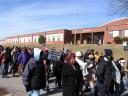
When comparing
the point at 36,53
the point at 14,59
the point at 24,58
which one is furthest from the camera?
the point at 14,59

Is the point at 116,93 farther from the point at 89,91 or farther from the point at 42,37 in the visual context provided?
the point at 42,37

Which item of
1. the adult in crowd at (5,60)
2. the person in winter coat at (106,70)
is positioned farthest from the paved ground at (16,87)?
the person in winter coat at (106,70)

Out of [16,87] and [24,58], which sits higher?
[24,58]

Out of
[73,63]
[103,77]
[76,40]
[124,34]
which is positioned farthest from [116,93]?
[76,40]

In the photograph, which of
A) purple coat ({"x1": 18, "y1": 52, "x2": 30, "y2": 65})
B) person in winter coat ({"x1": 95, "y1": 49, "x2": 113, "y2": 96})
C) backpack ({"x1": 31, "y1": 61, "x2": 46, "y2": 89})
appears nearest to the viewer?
backpack ({"x1": 31, "y1": 61, "x2": 46, "y2": 89})

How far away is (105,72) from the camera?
11.1 metres

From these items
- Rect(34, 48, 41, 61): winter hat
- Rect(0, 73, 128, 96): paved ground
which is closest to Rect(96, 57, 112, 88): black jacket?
Rect(34, 48, 41, 61): winter hat

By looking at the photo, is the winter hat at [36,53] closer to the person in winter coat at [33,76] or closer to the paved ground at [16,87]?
the person in winter coat at [33,76]

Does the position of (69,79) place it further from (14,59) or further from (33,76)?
(14,59)

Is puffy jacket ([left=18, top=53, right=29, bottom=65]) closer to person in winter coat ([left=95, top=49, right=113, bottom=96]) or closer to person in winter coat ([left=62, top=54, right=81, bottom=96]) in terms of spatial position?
person in winter coat ([left=95, top=49, right=113, bottom=96])

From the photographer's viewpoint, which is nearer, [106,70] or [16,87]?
[106,70]

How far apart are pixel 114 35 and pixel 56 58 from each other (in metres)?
49.9

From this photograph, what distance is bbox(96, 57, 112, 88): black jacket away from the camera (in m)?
11.0

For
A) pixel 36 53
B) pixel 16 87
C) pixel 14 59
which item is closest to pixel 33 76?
pixel 36 53
